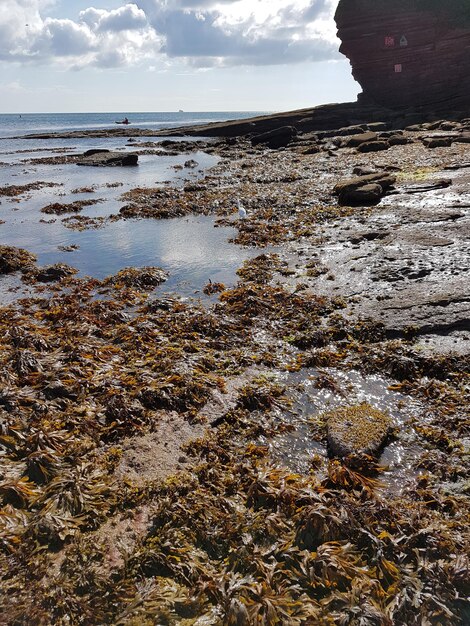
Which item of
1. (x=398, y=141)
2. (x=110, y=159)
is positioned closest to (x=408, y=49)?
(x=398, y=141)

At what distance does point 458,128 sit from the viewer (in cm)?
2978

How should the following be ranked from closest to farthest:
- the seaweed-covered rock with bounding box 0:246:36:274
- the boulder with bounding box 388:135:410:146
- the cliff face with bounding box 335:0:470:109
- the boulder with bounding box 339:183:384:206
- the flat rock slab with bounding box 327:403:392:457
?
the flat rock slab with bounding box 327:403:392:457 < the seaweed-covered rock with bounding box 0:246:36:274 < the boulder with bounding box 339:183:384:206 < the boulder with bounding box 388:135:410:146 < the cliff face with bounding box 335:0:470:109

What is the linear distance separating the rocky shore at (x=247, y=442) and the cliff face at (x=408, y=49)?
46523mm

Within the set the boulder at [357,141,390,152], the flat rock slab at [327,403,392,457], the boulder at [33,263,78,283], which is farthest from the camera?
the boulder at [357,141,390,152]

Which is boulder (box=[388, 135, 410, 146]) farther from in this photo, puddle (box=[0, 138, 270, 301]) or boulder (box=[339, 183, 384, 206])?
boulder (box=[339, 183, 384, 206])

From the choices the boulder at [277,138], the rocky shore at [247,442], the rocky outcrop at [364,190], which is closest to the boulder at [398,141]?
the boulder at [277,138]

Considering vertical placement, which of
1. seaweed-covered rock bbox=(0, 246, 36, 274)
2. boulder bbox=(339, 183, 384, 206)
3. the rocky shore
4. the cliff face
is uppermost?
the cliff face

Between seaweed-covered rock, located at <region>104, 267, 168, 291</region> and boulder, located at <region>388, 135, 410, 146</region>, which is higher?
boulder, located at <region>388, 135, 410, 146</region>

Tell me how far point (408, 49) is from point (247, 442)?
58.4m

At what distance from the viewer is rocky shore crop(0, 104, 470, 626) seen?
3244mm

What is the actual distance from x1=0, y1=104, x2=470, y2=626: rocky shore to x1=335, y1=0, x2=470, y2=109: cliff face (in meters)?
46.5

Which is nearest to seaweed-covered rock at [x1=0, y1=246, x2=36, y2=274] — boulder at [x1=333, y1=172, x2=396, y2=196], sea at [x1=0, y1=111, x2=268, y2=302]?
sea at [x1=0, y1=111, x2=268, y2=302]

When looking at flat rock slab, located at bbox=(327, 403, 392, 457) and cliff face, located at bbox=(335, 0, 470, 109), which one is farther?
cliff face, located at bbox=(335, 0, 470, 109)

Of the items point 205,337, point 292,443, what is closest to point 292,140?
point 205,337
